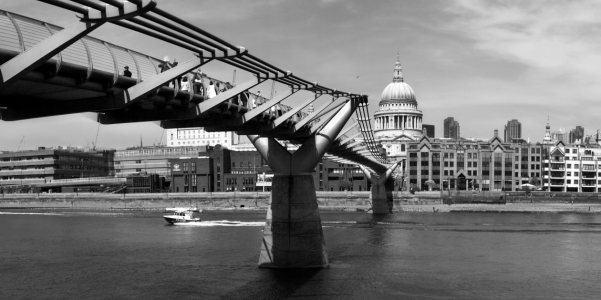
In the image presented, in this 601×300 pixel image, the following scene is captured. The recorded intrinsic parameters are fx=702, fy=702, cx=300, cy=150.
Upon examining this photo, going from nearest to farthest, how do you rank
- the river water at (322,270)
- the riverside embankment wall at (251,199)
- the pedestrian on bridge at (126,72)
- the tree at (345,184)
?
the pedestrian on bridge at (126,72)
the river water at (322,270)
the riverside embankment wall at (251,199)
the tree at (345,184)

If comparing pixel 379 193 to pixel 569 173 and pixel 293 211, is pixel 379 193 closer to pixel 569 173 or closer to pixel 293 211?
pixel 569 173

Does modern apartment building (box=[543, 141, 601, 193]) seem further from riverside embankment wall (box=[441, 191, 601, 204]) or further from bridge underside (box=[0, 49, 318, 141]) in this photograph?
bridge underside (box=[0, 49, 318, 141])

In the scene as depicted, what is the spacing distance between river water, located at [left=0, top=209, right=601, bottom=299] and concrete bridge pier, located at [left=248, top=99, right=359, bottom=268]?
119cm

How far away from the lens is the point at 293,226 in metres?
47.8

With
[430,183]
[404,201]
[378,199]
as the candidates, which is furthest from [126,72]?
[430,183]

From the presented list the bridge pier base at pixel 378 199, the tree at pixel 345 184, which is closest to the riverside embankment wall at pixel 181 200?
the bridge pier base at pixel 378 199

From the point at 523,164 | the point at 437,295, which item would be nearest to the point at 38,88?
the point at 437,295

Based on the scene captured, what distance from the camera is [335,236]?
260 ft

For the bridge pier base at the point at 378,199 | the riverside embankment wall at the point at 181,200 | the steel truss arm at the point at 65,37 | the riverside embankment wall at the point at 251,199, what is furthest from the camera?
the riverside embankment wall at the point at 181,200

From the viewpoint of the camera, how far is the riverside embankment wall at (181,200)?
5950 inches

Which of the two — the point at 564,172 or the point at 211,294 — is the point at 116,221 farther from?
the point at 564,172

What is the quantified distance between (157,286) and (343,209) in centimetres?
10583

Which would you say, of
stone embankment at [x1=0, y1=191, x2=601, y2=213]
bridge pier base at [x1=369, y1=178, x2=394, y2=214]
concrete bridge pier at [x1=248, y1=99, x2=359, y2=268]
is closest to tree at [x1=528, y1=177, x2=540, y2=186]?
stone embankment at [x1=0, y1=191, x2=601, y2=213]

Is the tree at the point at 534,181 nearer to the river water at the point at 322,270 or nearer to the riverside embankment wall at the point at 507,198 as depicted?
the riverside embankment wall at the point at 507,198
